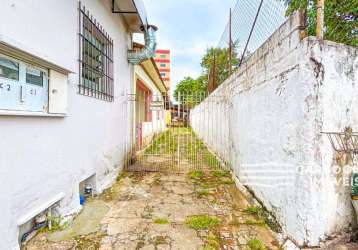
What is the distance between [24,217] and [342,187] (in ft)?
10.6

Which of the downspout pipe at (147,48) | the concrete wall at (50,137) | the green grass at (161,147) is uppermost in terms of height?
the downspout pipe at (147,48)

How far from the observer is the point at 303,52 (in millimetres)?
2111

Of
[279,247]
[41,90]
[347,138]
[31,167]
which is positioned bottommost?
[279,247]

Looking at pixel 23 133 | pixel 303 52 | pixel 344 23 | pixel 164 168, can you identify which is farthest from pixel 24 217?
pixel 344 23

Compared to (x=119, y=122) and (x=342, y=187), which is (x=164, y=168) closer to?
(x=119, y=122)

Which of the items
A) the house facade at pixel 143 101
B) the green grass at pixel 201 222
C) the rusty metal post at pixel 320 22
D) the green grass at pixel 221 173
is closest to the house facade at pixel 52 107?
the green grass at pixel 201 222

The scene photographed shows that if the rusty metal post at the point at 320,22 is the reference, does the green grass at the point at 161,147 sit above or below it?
below

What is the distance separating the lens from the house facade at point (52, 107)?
2.00 m

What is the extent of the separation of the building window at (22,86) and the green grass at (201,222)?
2340 millimetres

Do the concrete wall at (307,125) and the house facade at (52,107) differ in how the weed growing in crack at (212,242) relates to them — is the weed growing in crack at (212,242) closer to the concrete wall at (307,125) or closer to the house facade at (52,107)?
the concrete wall at (307,125)

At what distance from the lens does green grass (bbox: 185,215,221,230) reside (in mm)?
2773

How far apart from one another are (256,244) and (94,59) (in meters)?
3.93

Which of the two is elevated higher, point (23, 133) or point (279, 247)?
point (23, 133)

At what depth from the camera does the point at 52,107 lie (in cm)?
261
